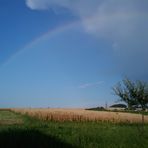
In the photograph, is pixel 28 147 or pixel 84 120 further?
pixel 84 120

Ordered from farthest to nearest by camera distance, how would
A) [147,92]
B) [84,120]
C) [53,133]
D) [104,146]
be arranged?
1. [84,120]
2. [147,92]
3. [53,133]
4. [104,146]

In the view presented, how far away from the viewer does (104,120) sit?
4650 cm

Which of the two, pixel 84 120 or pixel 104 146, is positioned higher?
pixel 84 120

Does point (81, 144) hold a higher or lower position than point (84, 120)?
lower

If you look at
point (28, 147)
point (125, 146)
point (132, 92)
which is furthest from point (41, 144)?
point (132, 92)

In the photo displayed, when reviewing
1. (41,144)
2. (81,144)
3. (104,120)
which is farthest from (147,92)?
(104,120)

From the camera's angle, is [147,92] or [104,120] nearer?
[147,92]

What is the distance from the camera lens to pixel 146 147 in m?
21.4

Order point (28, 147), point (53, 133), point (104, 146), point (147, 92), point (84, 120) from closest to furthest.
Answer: point (28, 147), point (104, 146), point (53, 133), point (147, 92), point (84, 120)

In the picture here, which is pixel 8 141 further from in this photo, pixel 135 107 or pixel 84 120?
pixel 84 120

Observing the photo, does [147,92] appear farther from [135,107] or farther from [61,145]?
[61,145]

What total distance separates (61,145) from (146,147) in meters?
4.71

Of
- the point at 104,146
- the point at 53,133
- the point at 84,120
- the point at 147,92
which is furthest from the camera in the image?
the point at 84,120

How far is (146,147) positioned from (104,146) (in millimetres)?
2357
